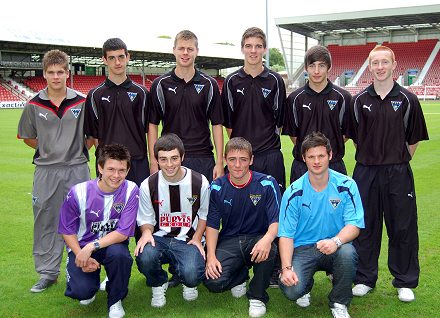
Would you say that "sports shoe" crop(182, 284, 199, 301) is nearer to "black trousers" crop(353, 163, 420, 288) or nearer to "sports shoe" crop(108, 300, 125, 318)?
"sports shoe" crop(108, 300, 125, 318)

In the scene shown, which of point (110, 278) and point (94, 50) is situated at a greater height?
point (94, 50)

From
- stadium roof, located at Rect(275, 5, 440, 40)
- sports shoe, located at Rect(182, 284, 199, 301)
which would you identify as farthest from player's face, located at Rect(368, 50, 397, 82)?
stadium roof, located at Rect(275, 5, 440, 40)

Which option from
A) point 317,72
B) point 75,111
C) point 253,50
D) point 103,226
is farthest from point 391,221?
point 75,111

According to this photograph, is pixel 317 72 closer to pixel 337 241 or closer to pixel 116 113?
pixel 337 241

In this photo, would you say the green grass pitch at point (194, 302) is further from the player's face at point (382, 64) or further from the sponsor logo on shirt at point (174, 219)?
the player's face at point (382, 64)

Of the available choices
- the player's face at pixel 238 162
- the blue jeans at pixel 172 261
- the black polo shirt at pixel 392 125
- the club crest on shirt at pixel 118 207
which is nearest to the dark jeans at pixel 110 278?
the blue jeans at pixel 172 261

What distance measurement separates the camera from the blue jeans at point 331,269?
141 inches

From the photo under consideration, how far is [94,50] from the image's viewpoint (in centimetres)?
4031

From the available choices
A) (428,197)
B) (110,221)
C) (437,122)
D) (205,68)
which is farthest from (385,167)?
(205,68)

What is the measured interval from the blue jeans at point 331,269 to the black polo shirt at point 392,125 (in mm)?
869

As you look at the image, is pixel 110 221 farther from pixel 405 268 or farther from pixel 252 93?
pixel 405 268

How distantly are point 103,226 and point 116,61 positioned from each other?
1.52 metres

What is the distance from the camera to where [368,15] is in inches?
1610

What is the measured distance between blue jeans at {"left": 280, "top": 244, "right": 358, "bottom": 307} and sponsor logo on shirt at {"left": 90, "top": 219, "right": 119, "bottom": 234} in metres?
1.44
